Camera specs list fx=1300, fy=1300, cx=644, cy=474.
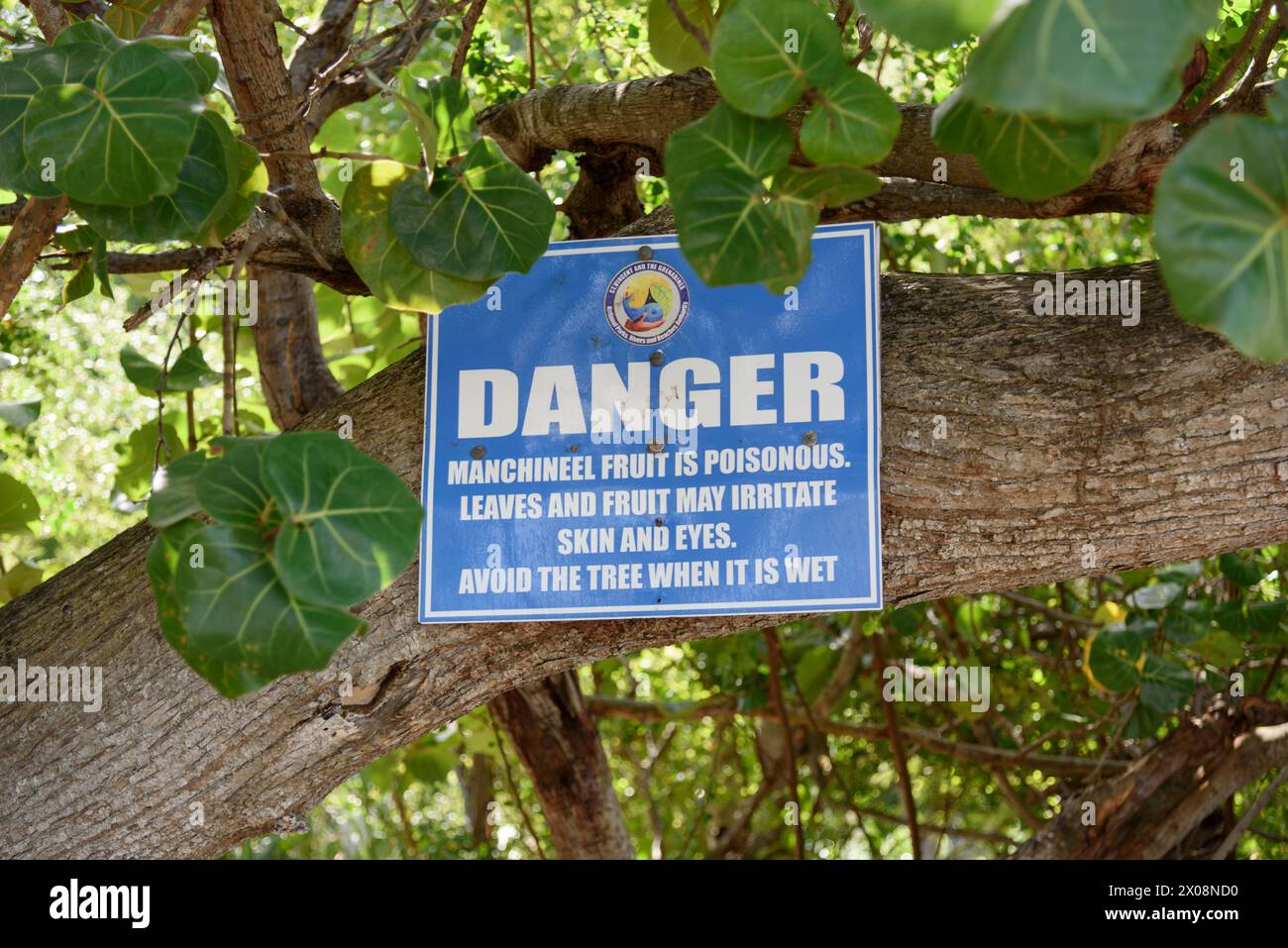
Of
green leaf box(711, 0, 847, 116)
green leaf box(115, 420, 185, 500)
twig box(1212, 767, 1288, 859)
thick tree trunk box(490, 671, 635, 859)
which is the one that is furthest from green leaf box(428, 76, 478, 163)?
twig box(1212, 767, 1288, 859)

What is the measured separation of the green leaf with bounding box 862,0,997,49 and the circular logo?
87 cm

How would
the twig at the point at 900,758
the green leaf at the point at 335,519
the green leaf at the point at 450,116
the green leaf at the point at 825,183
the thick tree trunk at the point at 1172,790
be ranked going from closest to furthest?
1. the green leaf at the point at 335,519
2. the green leaf at the point at 825,183
3. the green leaf at the point at 450,116
4. the thick tree trunk at the point at 1172,790
5. the twig at the point at 900,758

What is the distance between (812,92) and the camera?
1.37 m

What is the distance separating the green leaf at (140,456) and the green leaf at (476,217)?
3.52 feet

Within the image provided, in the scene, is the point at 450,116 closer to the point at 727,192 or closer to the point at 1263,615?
the point at 727,192

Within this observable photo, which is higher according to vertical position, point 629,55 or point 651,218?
point 629,55

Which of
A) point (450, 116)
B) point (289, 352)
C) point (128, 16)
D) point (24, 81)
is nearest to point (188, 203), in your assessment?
point (24, 81)

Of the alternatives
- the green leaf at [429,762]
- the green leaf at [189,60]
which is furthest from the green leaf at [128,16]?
the green leaf at [429,762]

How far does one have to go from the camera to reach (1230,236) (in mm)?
1066

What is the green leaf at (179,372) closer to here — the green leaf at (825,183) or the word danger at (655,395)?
the word danger at (655,395)

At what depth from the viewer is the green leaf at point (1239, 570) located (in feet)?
9.54

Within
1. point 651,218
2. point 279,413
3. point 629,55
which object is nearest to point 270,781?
point 651,218
